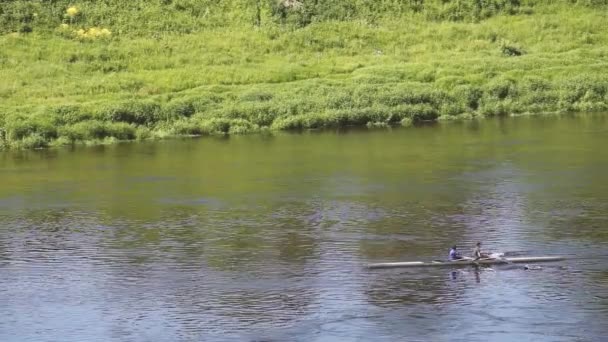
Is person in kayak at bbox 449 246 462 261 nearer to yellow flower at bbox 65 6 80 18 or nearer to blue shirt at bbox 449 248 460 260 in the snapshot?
blue shirt at bbox 449 248 460 260

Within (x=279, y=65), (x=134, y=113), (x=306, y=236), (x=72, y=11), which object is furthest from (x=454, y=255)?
(x=72, y=11)

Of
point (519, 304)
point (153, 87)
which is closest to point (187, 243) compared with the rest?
point (519, 304)

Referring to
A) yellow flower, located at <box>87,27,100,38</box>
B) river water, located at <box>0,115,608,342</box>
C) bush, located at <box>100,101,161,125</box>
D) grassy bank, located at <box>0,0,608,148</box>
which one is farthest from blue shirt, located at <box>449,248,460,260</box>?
yellow flower, located at <box>87,27,100,38</box>

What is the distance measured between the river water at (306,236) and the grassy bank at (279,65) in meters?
3.90

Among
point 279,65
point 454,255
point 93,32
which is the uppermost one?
point 93,32

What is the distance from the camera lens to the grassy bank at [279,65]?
71625 millimetres

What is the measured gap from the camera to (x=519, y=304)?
117ft

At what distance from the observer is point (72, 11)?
85.4 meters

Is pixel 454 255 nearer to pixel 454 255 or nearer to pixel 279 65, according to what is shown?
pixel 454 255

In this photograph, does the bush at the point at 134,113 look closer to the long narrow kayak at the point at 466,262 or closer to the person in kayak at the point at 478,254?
the long narrow kayak at the point at 466,262

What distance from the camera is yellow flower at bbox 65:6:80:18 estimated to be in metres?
85.1

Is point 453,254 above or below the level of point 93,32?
below

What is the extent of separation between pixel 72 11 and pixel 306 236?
151 ft

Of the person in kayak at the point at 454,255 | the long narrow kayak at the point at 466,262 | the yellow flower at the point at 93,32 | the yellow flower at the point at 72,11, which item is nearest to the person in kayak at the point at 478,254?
the long narrow kayak at the point at 466,262
